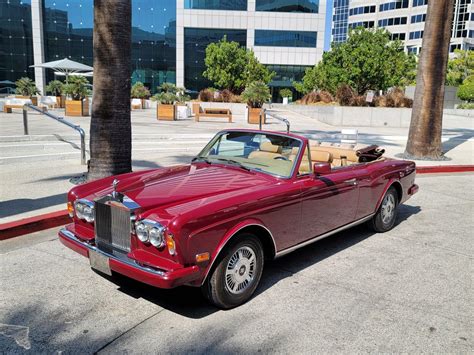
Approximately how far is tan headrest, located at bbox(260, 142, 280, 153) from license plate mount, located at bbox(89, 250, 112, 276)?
2.13 metres

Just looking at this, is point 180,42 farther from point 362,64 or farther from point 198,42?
point 362,64

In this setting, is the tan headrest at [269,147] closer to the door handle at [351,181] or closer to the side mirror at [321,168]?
the side mirror at [321,168]

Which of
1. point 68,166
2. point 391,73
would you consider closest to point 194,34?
point 391,73

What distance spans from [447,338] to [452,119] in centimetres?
3029

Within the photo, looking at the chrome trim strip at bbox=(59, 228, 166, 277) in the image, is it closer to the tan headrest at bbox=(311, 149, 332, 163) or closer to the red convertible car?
the red convertible car

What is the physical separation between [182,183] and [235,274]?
1035 millimetres

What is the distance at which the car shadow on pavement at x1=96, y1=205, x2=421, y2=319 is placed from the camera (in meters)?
3.86

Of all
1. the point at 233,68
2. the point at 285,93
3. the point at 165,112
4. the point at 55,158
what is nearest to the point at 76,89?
the point at 165,112

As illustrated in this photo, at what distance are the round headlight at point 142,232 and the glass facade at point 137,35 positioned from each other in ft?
170

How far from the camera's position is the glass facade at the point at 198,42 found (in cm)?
5222

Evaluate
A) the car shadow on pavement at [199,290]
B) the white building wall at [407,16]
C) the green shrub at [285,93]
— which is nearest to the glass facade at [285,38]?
the green shrub at [285,93]

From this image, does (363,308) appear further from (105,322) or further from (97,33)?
(97,33)

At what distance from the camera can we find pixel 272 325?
3.55m

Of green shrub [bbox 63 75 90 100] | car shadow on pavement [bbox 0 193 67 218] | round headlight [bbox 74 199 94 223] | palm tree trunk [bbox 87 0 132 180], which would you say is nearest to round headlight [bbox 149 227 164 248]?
round headlight [bbox 74 199 94 223]
